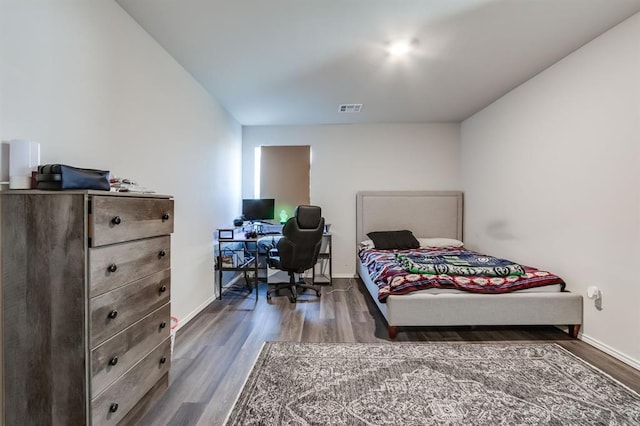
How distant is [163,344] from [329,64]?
8.86 feet

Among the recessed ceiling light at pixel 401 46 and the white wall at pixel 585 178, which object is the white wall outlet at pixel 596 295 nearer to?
the white wall at pixel 585 178

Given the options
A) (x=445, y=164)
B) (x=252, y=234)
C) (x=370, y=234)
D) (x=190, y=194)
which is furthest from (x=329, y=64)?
(x=445, y=164)

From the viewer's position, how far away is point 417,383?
6.08 feet

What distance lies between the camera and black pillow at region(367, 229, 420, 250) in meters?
4.12

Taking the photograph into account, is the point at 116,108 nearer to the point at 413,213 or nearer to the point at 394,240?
the point at 394,240

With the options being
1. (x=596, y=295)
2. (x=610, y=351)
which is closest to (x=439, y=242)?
(x=596, y=295)

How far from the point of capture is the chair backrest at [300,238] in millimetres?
3461

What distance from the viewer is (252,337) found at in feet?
8.31

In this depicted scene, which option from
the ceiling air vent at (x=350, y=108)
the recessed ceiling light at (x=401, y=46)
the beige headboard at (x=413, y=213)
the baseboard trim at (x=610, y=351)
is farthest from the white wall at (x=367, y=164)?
the baseboard trim at (x=610, y=351)

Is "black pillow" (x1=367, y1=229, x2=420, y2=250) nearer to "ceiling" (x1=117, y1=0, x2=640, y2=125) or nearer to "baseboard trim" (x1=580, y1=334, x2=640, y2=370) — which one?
"ceiling" (x1=117, y1=0, x2=640, y2=125)

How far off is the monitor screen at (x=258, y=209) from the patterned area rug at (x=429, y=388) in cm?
239

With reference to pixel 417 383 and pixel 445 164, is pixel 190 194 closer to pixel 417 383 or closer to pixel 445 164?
pixel 417 383

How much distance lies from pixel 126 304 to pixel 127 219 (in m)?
0.44

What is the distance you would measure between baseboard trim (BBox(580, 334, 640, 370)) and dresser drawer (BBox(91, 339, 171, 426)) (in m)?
3.30
